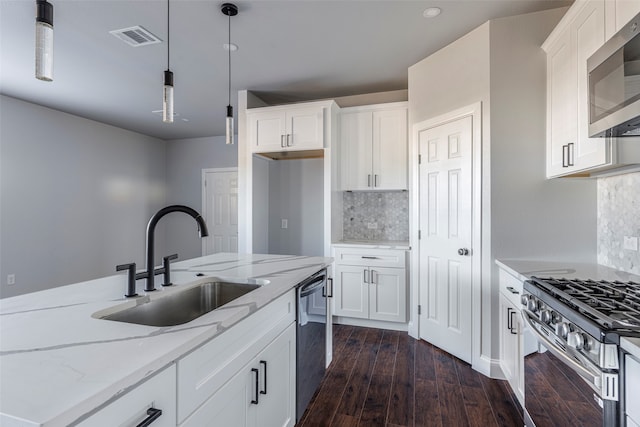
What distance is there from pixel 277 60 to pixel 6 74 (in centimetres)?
287

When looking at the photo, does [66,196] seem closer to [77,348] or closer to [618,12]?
[77,348]

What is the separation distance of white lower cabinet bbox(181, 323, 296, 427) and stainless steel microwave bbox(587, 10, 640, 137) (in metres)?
1.80

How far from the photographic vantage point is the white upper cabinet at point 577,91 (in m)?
1.57

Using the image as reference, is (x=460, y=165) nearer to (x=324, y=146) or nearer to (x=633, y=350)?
(x=324, y=146)

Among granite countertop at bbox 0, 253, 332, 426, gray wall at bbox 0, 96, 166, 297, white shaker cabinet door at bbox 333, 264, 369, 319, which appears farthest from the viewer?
gray wall at bbox 0, 96, 166, 297

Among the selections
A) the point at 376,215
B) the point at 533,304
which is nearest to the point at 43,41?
the point at 533,304

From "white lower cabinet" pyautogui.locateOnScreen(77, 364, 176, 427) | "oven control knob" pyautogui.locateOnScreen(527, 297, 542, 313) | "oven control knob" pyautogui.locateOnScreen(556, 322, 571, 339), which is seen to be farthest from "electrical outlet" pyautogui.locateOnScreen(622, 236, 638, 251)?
"white lower cabinet" pyautogui.locateOnScreen(77, 364, 176, 427)

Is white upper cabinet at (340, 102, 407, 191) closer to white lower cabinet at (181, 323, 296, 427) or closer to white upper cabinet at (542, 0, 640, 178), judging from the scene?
white upper cabinet at (542, 0, 640, 178)

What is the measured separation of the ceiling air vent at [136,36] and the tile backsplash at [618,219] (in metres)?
3.56

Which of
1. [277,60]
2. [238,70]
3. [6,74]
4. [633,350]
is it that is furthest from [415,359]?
[6,74]

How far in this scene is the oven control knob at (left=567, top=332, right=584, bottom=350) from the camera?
116 cm

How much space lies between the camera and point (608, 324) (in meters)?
1.06

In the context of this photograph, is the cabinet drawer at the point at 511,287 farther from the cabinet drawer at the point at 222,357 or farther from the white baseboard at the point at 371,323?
the cabinet drawer at the point at 222,357

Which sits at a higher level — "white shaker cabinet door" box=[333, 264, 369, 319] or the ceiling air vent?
the ceiling air vent
